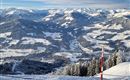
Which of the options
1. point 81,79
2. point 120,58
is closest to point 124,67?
point 81,79

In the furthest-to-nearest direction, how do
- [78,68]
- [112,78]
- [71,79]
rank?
[78,68]
[112,78]
[71,79]

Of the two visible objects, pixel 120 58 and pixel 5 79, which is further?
pixel 120 58

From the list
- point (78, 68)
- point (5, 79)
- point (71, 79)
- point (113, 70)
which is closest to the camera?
point (5, 79)

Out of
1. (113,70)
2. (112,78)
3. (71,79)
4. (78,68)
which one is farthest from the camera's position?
(78,68)

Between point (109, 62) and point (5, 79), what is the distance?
1956 inches

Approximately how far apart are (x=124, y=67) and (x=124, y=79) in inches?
494

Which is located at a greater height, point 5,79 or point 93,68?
point 5,79

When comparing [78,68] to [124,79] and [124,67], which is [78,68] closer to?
[124,67]

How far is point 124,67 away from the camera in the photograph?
5584cm

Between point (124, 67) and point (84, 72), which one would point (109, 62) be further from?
point (124, 67)

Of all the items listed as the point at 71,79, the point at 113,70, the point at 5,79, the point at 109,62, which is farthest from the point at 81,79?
the point at 109,62

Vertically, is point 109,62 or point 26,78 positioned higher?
point 26,78

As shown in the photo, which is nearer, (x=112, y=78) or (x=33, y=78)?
(x=33, y=78)

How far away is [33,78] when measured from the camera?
1679 inches
